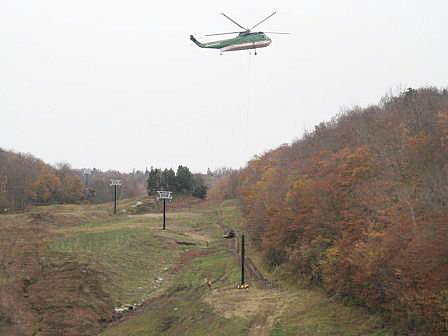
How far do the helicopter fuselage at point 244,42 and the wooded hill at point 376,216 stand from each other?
8.03 metres

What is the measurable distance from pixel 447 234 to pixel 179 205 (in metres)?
71.3

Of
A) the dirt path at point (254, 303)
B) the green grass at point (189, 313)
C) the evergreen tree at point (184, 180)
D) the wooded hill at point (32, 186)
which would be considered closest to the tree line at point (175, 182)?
the evergreen tree at point (184, 180)

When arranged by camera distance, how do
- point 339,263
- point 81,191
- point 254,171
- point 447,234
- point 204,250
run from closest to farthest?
point 447,234 → point 339,263 → point 204,250 → point 254,171 → point 81,191

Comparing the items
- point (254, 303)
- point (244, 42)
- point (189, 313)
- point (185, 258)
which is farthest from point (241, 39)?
point (185, 258)

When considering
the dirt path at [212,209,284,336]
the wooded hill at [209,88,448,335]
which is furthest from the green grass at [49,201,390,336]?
the wooded hill at [209,88,448,335]

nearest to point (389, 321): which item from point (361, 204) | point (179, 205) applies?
point (361, 204)

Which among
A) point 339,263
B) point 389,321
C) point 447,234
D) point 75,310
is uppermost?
point 447,234

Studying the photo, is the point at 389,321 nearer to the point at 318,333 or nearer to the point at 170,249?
the point at 318,333

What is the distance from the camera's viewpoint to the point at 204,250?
41.6 meters

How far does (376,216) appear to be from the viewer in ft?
66.7

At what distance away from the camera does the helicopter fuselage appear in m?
26.2

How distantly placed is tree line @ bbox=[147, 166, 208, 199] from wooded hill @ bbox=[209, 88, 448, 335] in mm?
50537

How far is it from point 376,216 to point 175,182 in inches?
2796

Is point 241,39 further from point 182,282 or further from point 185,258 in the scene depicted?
point 185,258
